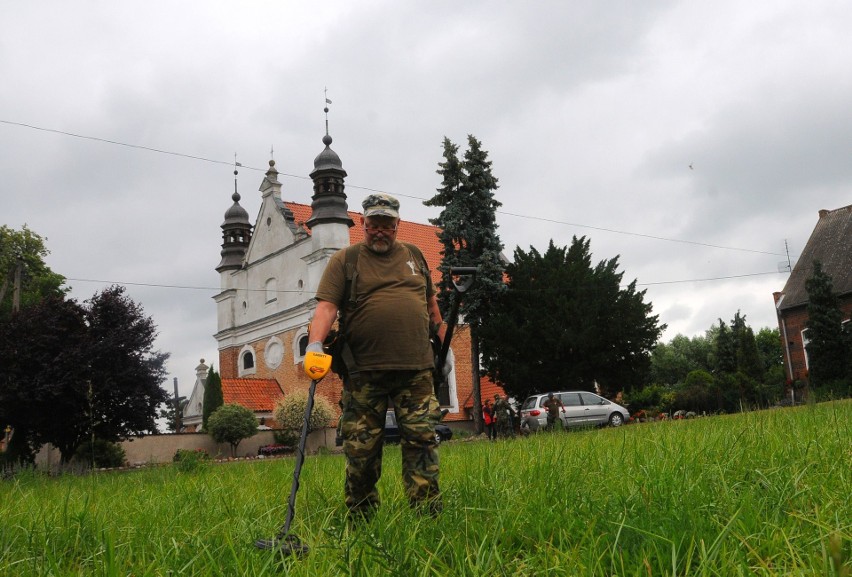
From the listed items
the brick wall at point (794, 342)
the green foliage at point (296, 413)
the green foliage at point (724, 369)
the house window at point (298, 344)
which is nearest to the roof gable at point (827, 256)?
the brick wall at point (794, 342)

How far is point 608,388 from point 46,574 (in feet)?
99.5

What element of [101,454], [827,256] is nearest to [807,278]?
[827,256]

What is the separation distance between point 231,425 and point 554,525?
1240 inches

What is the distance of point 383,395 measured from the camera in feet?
16.0

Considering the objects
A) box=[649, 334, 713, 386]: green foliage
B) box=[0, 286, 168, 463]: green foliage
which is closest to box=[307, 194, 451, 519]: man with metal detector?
box=[0, 286, 168, 463]: green foliage

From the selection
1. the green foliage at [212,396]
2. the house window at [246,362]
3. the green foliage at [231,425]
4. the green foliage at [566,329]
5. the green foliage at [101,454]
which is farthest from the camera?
the house window at [246,362]

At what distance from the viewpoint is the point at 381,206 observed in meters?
4.96

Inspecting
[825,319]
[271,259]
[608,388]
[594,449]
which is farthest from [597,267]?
[594,449]

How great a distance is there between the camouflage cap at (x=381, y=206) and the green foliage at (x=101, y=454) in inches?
688

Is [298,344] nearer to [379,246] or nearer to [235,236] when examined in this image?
[235,236]

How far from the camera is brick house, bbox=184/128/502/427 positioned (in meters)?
39.5

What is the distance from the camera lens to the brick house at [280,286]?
39469 mm

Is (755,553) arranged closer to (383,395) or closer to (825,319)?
(383,395)

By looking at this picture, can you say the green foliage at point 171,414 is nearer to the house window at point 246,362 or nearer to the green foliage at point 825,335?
the house window at point 246,362
